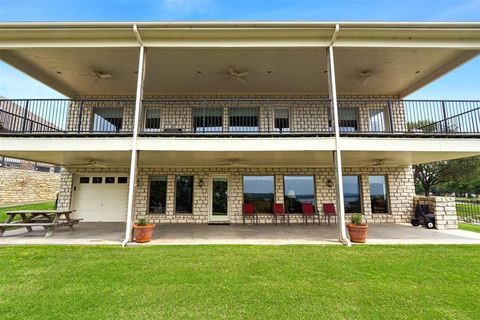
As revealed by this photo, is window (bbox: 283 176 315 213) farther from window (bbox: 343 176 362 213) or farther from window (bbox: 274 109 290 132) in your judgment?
window (bbox: 274 109 290 132)

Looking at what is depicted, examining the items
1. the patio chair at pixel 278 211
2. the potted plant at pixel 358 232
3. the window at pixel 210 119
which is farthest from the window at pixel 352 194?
the window at pixel 210 119

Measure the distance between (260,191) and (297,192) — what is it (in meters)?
1.63

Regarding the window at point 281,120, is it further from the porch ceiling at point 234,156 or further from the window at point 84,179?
the window at point 84,179

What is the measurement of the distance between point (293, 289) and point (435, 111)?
24.0 feet

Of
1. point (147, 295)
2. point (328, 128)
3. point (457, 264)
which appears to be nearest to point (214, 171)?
point (328, 128)

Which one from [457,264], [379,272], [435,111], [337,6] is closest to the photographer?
[379,272]

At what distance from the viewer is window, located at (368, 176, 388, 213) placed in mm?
10547

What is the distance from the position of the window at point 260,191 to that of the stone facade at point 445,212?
608 centimetres

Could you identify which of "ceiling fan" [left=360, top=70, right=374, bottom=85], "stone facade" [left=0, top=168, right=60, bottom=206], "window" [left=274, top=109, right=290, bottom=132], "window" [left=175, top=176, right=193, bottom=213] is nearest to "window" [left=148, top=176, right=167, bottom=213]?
"window" [left=175, top=176, right=193, bottom=213]

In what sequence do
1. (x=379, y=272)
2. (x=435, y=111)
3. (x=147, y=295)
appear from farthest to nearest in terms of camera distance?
(x=435, y=111)
(x=379, y=272)
(x=147, y=295)

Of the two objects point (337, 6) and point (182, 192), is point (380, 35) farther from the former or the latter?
point (182, 192)

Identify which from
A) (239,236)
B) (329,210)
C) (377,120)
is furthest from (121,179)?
(377,120)

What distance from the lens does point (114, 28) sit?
21.5 ft

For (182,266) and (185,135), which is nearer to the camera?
(182,266)
